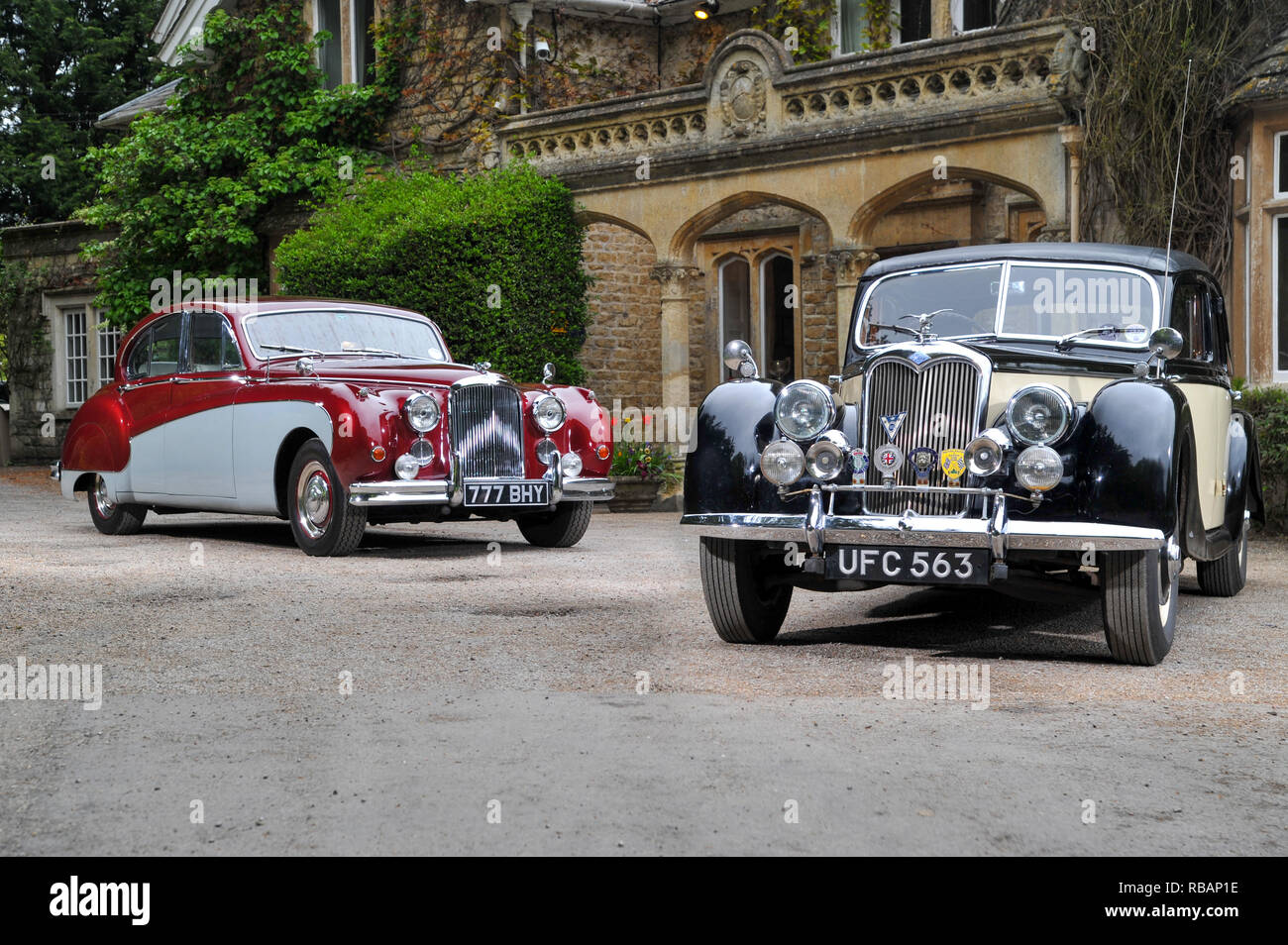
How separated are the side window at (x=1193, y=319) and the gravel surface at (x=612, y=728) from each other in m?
1.42

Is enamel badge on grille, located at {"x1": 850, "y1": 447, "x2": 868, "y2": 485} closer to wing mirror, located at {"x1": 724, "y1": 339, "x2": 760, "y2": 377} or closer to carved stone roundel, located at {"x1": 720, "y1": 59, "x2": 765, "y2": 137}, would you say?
wing mirror, located at {"x1": 724, "y1": 339, "x2": 760, "y2": 377}

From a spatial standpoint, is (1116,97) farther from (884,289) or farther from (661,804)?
(661,804)

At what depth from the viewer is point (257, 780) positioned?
4.02m

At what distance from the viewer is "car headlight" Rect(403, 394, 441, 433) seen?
10008mm

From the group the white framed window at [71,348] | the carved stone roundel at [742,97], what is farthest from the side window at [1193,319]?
the white framed window at [71,348]

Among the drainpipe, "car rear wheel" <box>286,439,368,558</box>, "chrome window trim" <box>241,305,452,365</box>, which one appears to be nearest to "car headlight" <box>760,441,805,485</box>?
"car rear wheel" <box>286,439,368,558</box>

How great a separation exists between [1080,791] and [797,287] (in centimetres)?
1615

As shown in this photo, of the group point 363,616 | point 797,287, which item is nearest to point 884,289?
point 363,616

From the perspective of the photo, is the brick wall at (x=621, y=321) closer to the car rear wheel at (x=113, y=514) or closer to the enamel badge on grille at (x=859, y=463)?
the car rear wheel at (x=113, y=514)

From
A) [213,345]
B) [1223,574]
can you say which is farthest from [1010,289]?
[213,345]

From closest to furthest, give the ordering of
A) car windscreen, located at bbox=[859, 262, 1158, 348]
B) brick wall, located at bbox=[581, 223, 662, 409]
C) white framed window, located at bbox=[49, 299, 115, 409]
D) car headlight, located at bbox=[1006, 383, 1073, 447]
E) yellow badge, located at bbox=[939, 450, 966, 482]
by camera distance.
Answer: car headlight, located at bbox=[1006, 383, 1073, 447] → yellow badge, located at bbox=[939, 450, 966, 482] → car windscreen, located at bbox=[859, 262, 1158, 348] → brick wall, located at bbox=[581, 223, 662, 409] → white framed window, located at bbox=[49, 299, 115, 409]

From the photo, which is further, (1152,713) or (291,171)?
(291,171)

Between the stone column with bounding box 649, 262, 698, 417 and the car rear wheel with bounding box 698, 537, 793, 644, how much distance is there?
967cm

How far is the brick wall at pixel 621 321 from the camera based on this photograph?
19.5 metres
